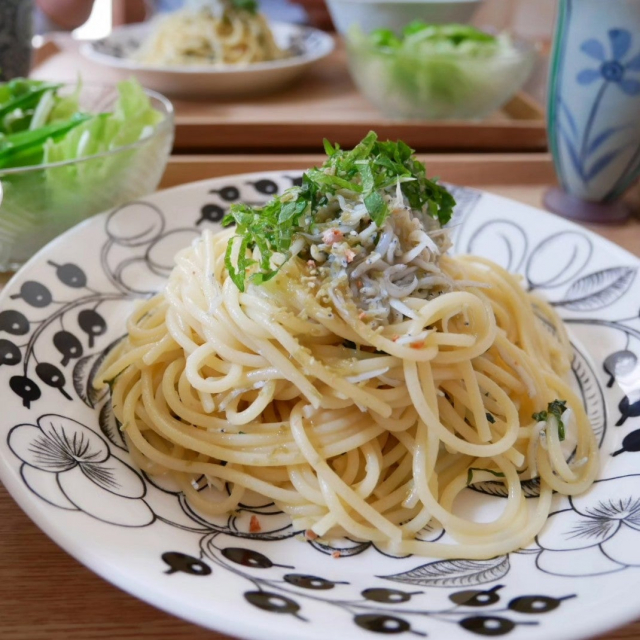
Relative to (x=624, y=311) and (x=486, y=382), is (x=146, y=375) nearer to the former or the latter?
(x=486, y=382)

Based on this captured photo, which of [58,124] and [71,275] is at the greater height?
[58,124]

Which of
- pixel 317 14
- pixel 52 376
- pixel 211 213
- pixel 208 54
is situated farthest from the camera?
pixel 317 14

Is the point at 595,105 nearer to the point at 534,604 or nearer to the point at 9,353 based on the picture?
the point at 534,604

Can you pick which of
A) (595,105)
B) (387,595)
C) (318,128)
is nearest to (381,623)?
(387,595)

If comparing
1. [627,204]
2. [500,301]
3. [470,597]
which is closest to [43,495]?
[470,597]

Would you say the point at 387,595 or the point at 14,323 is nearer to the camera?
the point at 387,595

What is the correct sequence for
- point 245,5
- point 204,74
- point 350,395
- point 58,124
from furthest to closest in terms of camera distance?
point 245,5
point 204,74
point 58,124
point 350,395

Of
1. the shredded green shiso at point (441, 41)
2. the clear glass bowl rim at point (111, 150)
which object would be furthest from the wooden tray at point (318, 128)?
the clear glass bowl rim at point (111, 150)
